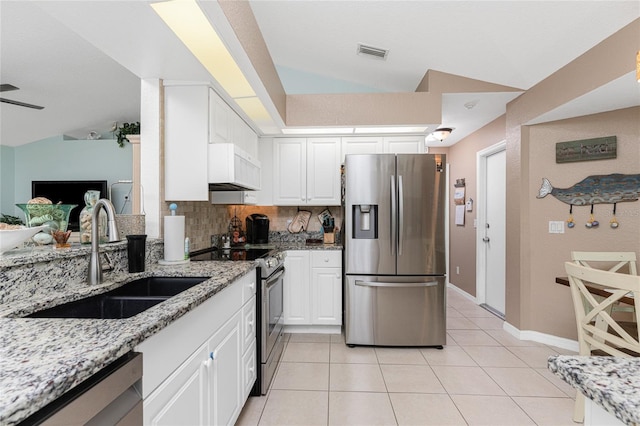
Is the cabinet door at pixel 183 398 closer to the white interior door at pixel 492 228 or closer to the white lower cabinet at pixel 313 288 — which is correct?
the white lower cabinet at pixel 313 288

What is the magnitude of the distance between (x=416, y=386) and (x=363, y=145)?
2.37 m

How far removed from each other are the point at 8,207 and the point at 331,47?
4.83 m

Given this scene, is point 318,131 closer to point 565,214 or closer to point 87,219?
point 87,219

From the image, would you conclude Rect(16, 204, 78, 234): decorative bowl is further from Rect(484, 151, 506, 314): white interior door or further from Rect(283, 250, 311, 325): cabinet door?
Result: Rect(484, 151, 506, 314): white interior door

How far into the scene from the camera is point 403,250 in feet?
9.25

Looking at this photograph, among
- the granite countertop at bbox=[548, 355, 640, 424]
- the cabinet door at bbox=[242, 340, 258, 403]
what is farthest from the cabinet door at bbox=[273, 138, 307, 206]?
the granite countertop at bbox=[548, 355, 640, 424]

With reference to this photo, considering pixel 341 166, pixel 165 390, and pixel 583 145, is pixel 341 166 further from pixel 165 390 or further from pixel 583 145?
pixel 165 390

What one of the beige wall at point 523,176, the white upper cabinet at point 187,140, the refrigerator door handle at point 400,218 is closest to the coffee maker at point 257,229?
the white upper cabinet at point 187,140

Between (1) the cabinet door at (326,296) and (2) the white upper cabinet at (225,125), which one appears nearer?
(2) the white upper cabinet at (225,125)

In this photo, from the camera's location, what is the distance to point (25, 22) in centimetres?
212

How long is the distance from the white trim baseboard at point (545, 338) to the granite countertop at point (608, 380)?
9.33 feet

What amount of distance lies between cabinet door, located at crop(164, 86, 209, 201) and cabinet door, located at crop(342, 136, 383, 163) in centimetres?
170

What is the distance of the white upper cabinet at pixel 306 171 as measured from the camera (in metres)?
3.41

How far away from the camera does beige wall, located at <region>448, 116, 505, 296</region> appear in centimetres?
404
